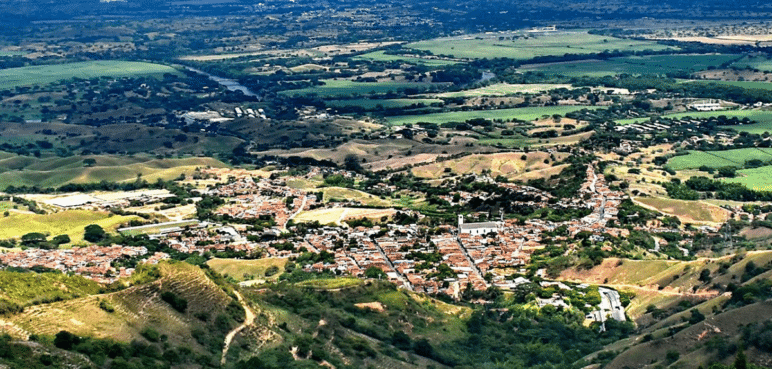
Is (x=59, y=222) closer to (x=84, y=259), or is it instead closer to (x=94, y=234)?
(x=94, y=234)

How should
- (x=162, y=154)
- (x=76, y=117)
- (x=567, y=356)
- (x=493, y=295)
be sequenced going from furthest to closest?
(x=76, y=117) → (x=162, y=154) → (x=493, y=295) → (x=567, y=356)

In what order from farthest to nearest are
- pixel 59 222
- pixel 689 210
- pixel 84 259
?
pixel 59 222 < pixel 689 210 < pixel 84 259

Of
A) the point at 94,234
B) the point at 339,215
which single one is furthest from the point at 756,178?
the point at 94,234

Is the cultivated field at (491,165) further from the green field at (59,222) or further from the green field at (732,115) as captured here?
the green field at (59,222)

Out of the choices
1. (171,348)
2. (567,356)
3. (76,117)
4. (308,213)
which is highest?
(171,348)

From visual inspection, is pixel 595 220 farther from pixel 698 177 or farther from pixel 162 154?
pixel 162 154

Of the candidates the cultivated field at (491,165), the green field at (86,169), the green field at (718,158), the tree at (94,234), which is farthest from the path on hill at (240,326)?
the green field at (86,169)

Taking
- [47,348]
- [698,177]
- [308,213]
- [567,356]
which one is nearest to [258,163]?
[308,213]
